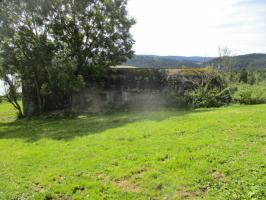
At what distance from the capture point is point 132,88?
77.1 feet

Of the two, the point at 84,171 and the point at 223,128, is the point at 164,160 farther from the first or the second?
the point at 223,128

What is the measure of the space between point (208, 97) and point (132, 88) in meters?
5.68

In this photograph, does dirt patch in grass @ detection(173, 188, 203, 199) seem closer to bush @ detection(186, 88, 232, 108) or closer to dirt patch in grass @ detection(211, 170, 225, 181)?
dirt patch in grass @ detection(211, 170, 225, 181)

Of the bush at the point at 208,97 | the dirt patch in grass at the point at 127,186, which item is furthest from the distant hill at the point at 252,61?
the dirt patch in grass at the point at 127,186

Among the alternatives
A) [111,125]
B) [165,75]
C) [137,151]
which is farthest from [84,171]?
→ [165,75]

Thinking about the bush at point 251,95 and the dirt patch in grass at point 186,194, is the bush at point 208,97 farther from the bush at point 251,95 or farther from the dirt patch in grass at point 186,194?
the dirt patch in grass at point 186,194

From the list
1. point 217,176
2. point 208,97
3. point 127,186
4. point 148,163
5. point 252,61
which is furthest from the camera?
point 252,61

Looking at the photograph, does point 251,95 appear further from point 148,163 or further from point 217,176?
point 217,176

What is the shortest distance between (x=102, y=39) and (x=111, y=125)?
1002cm

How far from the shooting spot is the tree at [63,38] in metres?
22.7

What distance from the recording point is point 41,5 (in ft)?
74.4

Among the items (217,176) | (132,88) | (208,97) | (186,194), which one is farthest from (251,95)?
(186,194)

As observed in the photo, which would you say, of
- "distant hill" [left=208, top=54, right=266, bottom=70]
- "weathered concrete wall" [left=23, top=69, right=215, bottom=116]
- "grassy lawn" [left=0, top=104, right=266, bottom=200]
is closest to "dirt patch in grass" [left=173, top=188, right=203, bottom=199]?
"grassy lawn" [left=0, top=104, right=266, bottom=200]

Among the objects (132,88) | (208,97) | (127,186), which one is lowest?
(127,186)
